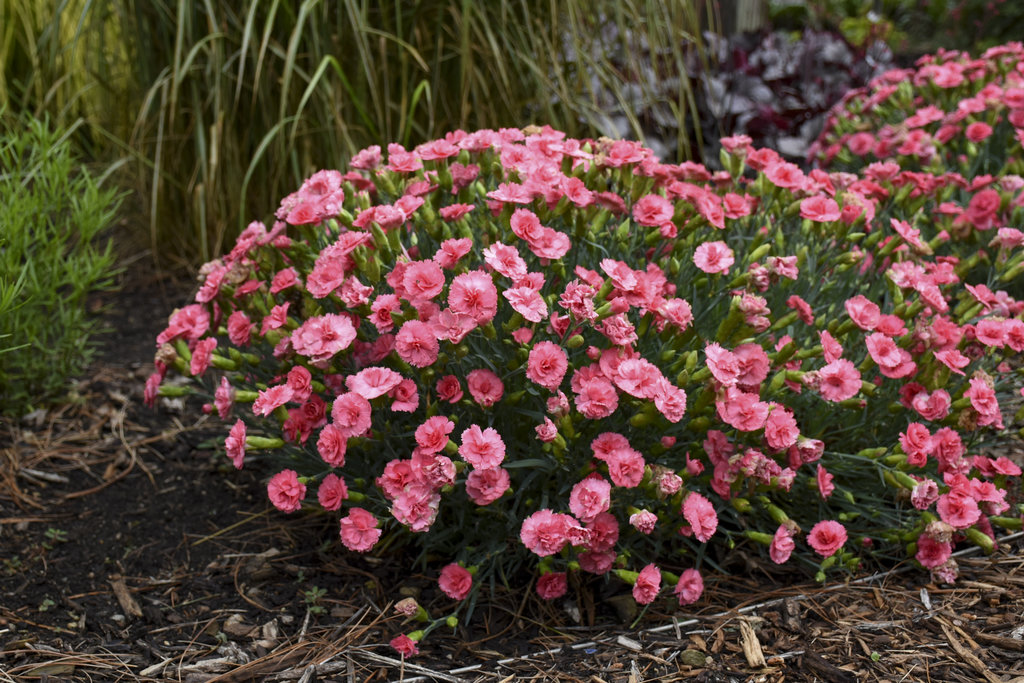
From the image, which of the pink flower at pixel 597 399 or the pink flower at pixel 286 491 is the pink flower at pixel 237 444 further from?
the pink flower at pixel 597 399

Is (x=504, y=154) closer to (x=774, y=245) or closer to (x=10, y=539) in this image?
(x=774, y=245)

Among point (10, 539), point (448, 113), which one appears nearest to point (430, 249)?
point (10, 539)

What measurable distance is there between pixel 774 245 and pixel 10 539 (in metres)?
1.93

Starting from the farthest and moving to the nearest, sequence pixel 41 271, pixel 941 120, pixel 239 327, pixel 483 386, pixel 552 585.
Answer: pixel 941 120 < pixel 41 271 < pixel 239 327 < pixel 552 585 < pixel 483 386

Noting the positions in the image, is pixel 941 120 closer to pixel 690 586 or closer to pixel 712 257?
pixel 712 257

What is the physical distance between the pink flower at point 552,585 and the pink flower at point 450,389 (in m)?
0.40

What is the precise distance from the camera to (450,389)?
1610 mm

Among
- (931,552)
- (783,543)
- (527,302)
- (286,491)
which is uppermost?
(527,302)

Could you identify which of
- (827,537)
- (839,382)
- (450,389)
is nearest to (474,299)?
(450,389)

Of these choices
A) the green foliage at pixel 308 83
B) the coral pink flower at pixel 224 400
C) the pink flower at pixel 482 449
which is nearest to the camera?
the pink flower at pixel 482 449

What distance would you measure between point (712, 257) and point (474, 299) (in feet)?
1.76

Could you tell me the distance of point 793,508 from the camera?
6.26 ft

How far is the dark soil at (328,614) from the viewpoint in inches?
62.2

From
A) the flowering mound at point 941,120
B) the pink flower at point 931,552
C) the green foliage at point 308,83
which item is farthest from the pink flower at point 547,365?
the flowering mound at point 941,120
